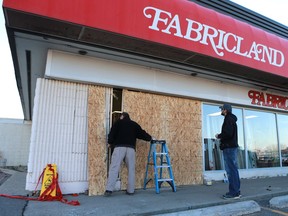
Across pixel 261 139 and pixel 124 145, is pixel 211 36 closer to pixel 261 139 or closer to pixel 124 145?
pixel 124 145

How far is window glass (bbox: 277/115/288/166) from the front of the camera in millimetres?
10086

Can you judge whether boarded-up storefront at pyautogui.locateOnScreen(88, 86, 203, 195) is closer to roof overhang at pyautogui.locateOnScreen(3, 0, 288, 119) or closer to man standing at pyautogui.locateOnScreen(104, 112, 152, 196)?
man standing at pyautogui.locateOnScreen(104, 112, 152, 196)

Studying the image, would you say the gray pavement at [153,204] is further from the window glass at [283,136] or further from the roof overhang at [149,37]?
the window glass at [283,136]

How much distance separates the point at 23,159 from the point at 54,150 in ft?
36.5

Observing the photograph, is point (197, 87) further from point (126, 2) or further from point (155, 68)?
point (126, 2)

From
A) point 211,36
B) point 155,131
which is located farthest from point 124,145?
point 211,36

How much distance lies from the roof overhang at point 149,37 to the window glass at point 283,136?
2913 millimetres

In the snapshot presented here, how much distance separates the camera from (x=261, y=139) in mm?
9594

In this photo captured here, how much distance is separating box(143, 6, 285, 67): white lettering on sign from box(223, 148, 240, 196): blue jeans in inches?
98.7

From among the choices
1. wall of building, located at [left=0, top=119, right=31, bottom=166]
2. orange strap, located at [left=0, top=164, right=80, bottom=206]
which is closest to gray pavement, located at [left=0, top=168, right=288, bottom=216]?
orange strap, located at [left=0, top=164, right=80, bottom=206]

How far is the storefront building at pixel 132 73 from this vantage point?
5.13m

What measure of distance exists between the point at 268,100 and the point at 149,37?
20.8ft

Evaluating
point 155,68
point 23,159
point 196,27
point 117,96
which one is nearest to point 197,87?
point 155,68

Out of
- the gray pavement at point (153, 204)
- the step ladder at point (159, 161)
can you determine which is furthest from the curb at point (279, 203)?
the step ladder at point (159, 161)
